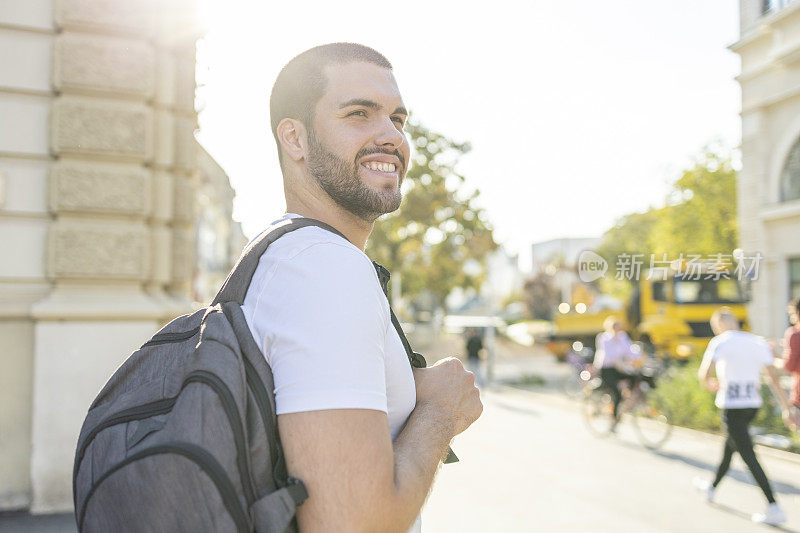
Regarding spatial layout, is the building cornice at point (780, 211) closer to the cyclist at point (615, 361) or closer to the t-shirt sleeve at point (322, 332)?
the cyclist at point (615, 361)

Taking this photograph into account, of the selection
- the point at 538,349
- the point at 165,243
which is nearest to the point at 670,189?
the point at 538,349

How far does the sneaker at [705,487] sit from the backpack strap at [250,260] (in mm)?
6806

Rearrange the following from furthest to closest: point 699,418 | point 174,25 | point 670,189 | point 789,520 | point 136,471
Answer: point 670,189
point 699,418
point 789,520
point 174,25
point 136,471

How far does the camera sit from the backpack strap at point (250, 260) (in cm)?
122

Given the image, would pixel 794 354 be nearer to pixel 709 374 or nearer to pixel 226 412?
pixel 709 374

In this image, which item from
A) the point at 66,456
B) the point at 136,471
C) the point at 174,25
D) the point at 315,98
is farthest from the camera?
the point at 174,25

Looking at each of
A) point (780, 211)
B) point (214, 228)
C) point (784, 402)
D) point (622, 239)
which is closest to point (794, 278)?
point (780, 211)

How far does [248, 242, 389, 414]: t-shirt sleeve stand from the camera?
1072 millimetres

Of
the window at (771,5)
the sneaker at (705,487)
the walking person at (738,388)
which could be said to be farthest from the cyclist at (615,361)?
the window at (771,5)

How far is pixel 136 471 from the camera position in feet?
3.40

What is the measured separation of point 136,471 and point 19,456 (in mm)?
5185

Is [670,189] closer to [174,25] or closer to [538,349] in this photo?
[538,349]

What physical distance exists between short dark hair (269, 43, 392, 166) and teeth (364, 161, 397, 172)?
0.15m

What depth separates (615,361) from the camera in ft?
36.4
